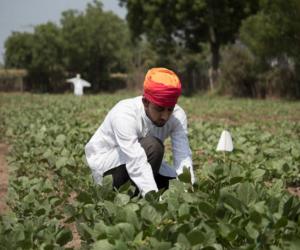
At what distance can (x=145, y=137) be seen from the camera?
147 inches

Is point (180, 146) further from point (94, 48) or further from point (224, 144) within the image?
point (94, 48)

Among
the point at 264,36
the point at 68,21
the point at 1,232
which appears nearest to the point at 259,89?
the point at 264,36

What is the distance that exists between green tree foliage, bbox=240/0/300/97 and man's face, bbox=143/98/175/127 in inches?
751

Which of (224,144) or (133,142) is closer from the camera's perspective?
(133,142)

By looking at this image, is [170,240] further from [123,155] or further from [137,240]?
[123,155]

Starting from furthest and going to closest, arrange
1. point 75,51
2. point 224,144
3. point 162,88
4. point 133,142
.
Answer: point 75,51 → point 224,144 → point 133,142 → point 162,88

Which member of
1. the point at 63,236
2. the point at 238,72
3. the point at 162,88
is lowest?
the point at 63,236

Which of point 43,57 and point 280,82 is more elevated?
point 43,57

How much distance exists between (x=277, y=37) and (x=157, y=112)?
786 inches

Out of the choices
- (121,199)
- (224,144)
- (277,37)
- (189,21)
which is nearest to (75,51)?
(189,21)

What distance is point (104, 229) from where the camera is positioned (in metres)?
2.35

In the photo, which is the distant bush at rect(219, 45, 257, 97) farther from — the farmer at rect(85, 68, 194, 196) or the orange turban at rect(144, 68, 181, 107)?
the orange turban at rect(144, 68, 181, 107)

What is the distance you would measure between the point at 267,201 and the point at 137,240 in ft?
2.17

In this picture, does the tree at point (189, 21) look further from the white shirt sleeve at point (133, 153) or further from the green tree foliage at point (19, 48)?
the white shirt sleeve at point (133, 153)
